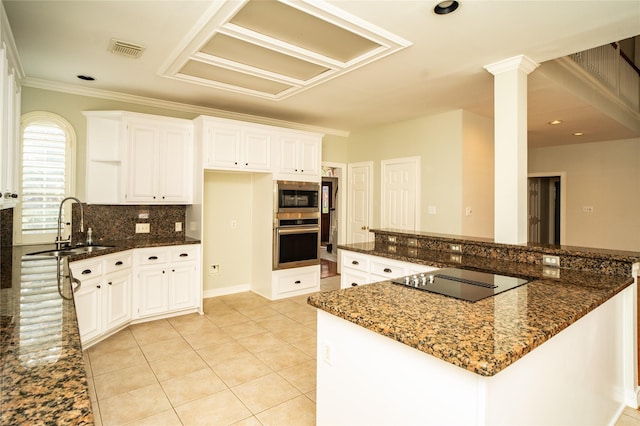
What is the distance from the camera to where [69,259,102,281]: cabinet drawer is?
290 centimetres

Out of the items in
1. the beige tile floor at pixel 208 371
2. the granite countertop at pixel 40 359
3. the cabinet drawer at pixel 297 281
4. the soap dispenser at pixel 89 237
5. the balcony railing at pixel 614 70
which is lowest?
the beige tile floor at pixel 208 371

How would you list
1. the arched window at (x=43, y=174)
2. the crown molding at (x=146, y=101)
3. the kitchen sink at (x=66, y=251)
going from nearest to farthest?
the kitchen sink at (x=66, y=251) < the arched window at (x=43, y=174) < the crown molding at (x=146, y=101)

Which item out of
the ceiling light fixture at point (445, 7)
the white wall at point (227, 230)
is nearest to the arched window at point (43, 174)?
the white wall at point (227, 230)

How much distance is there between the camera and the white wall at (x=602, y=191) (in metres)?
5.94

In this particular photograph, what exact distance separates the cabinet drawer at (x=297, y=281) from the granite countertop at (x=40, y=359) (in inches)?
119

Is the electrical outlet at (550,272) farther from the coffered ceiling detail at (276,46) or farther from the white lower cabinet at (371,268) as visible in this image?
the coffered ceiling detail at (276,46)

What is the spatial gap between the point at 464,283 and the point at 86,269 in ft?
9.83

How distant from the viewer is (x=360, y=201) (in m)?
6.09

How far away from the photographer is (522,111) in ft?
9.91

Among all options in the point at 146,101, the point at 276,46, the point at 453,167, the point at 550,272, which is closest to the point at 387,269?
the point at 550,272

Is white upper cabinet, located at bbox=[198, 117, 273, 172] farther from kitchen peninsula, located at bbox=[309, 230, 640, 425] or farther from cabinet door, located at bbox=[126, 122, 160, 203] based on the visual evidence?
kitchen peninsula, located at bbox=[309, 230, 640, 425]

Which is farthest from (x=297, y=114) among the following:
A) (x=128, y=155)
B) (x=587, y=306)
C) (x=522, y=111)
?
(x=587, y=306)

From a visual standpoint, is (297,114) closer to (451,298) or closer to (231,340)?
(231,340)

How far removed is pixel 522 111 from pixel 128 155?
390 centimetres
